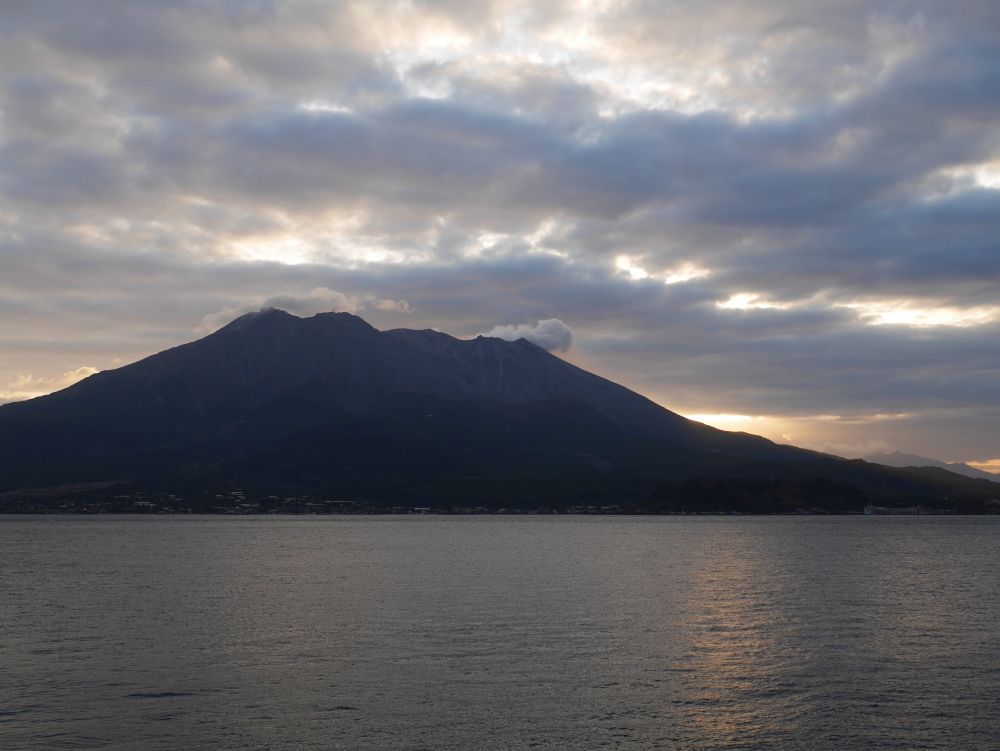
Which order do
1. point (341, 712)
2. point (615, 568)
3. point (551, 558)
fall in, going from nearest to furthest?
point (341, 712) < point (615, 568) < point (551, 558)

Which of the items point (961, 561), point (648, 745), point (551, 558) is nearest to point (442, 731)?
point (648, 745)

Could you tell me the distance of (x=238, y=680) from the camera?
49.9 meters

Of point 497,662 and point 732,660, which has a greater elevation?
point 732,660

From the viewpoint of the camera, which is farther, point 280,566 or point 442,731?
point 280,566

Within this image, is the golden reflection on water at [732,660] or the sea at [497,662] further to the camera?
the golden reflection on water at [732,660]

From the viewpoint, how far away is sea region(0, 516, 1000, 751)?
40500mm

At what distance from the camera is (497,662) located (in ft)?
180

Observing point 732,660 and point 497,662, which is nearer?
point 497,662

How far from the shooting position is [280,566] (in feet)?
424

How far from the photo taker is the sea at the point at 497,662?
40.5 meters

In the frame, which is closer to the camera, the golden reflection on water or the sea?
the sea

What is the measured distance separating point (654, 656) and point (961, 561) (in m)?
110

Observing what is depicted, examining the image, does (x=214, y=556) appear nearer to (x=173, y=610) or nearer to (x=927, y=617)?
(x=173, y=610)

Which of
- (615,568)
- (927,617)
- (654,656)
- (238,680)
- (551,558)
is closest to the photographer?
(238,680)
